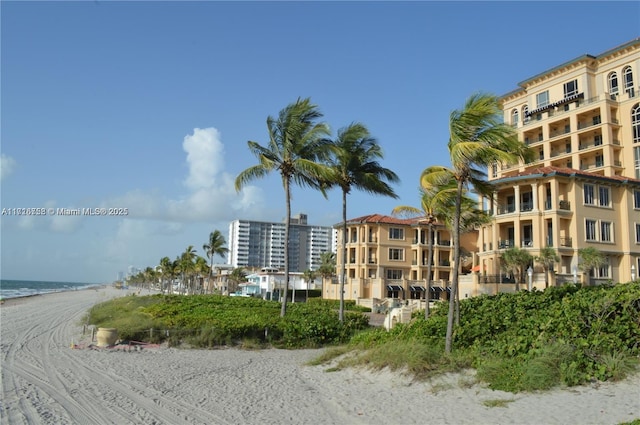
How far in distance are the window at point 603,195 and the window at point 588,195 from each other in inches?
38.3

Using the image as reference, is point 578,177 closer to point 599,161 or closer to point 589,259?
point 589,259

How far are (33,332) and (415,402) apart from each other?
66.0 ft

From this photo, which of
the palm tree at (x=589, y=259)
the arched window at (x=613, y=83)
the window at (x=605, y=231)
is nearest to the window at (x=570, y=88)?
the arched window at (x=613, y=83)

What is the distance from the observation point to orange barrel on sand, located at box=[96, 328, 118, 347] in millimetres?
17750

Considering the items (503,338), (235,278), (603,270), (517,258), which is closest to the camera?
(503,338)

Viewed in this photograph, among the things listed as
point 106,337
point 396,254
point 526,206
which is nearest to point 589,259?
point 526,206

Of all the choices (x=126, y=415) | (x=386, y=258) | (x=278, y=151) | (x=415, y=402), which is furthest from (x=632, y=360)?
(x=386, y=258)

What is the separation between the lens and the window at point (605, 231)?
38.6m

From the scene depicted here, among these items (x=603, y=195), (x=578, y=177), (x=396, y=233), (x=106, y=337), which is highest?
(x=578, y=177)

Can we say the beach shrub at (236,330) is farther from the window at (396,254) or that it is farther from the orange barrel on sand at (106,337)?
the window at (396,254)

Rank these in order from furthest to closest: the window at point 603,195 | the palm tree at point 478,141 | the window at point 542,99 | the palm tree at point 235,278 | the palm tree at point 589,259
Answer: the palm tree at point 235,278, the window at point 542,99, the window at point 603,195, the palm tree at point 589,259, the palm tree at point 478,141

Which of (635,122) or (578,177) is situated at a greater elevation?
(635,122)

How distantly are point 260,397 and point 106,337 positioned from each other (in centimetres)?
941

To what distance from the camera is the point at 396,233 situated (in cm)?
5919
